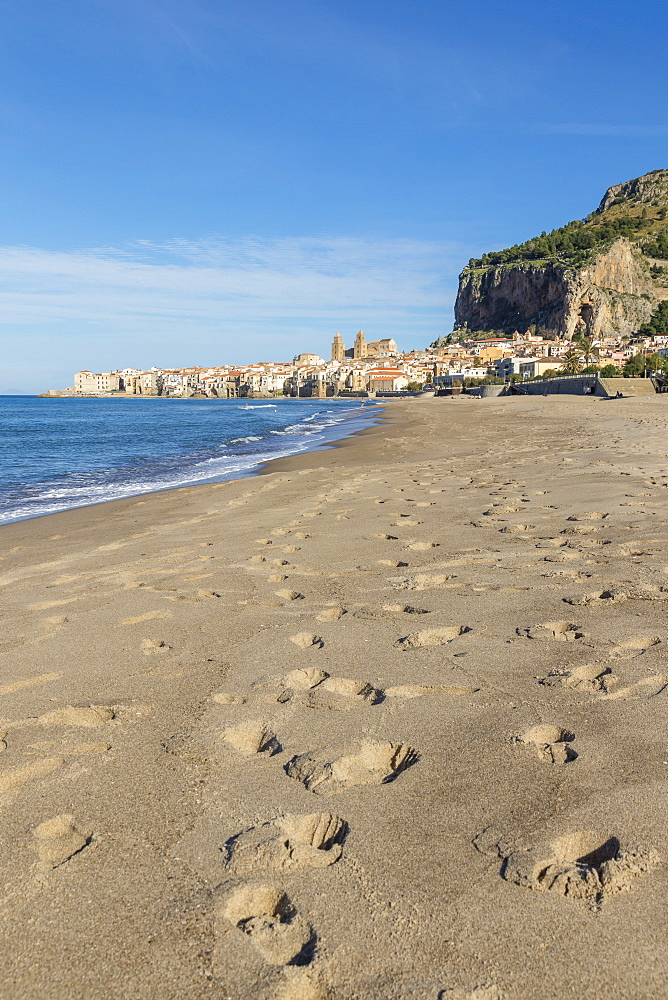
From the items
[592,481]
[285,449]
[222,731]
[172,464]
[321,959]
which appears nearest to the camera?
[321,959]

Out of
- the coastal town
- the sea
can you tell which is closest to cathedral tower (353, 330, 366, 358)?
the coastal town

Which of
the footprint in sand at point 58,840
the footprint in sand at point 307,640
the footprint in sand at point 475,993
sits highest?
the footprint in sand at point 475,993

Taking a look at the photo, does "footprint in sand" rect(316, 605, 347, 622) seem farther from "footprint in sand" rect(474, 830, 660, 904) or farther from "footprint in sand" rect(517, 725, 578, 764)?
"footprint in sand" rect(474, 830, 660, 904)

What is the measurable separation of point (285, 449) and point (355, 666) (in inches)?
705

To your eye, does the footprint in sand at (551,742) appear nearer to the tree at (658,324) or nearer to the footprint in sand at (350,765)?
the footprint in sand at (350,765)

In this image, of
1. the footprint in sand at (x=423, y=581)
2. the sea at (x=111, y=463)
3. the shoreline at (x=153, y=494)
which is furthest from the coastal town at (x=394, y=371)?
the footprint in sand at (x=423, y=581)

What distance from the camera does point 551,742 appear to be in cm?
239

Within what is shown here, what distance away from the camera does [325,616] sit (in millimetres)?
4020

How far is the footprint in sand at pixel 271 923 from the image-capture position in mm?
1518

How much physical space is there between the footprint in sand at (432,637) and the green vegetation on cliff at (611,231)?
504 feet

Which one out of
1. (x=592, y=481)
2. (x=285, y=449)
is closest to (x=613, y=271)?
(x=285, y=449)

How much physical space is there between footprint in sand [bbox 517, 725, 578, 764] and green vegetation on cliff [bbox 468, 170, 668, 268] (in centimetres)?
15475

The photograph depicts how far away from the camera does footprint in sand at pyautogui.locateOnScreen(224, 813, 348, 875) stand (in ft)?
5.98

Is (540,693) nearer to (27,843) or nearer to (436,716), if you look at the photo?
(436,716)
